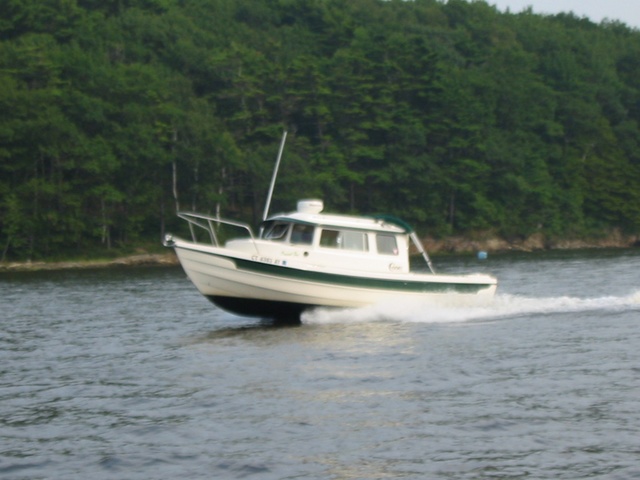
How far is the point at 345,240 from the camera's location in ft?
91.7

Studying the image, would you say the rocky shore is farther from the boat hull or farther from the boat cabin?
the boat hull

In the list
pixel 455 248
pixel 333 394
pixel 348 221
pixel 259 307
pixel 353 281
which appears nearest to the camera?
pixel 333 394

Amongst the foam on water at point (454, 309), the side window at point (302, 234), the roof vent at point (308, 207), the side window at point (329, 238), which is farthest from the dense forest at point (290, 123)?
the foam on water at point (454, 309)

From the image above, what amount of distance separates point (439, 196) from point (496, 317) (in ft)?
189

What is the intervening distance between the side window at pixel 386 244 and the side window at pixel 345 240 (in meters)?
0.37

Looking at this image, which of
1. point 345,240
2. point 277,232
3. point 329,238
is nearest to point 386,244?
point 345,240

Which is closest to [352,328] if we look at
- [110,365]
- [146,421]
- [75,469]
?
[110,365]

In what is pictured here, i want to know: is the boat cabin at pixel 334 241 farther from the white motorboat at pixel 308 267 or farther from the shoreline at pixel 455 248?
the shoreline at pixel 455 248

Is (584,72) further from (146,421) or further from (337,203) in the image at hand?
(146,421)

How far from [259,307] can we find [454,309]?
5.20 m

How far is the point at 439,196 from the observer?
8588 centimetres

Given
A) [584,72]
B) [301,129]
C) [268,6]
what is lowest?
[301,129]

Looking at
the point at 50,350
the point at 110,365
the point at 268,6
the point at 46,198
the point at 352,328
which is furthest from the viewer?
the point at 268,6

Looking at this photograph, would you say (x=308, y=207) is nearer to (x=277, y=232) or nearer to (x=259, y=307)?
(x=277, y=232)
